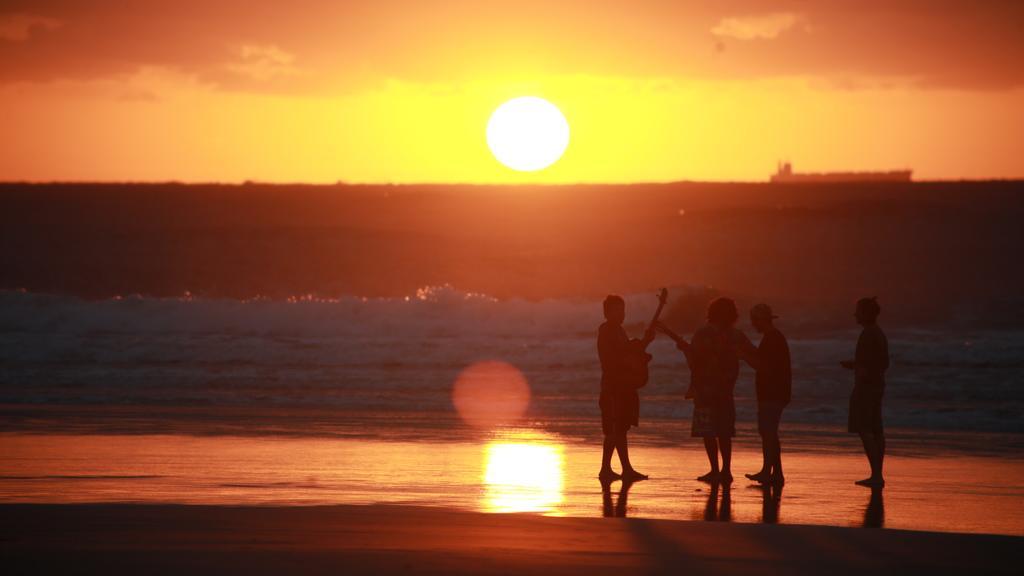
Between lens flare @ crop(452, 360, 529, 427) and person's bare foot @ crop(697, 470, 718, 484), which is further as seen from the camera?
lens flare @ crop(452, 360, 529, 427)

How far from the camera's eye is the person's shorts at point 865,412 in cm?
1070

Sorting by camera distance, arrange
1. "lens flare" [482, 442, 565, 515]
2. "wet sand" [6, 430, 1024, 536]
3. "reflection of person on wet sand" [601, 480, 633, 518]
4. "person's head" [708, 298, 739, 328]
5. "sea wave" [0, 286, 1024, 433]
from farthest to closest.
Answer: "sea wave" [0, 286, 1024, 433], "person's head" [708, 298, 739, 328], "lens flare" [482, 442, 565, 515], "wet sand" [6, 430, 1024, 536], "reflection of person on wet sand" [601, 480, 633, 518]

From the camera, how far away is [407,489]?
1016cm

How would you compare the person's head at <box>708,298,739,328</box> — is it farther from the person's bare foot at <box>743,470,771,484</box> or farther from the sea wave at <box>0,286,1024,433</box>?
the sea wave at <box>0,286,1024,433</box>

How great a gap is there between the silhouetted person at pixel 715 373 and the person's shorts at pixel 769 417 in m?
0.22

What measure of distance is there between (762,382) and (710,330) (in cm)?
59

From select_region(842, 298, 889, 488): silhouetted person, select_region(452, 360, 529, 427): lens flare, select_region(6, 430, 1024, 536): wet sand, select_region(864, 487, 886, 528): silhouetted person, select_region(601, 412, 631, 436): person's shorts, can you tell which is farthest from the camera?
select_region(452, 360, 529, 427): lens flare

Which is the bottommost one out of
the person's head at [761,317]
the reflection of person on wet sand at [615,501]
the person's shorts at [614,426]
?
the reflection of person on wet sand at [615,501]

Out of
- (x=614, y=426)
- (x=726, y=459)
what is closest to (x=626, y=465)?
(x=614, y=426)

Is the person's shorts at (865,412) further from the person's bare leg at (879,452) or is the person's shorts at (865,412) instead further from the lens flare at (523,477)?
the lens flare at (523,477)

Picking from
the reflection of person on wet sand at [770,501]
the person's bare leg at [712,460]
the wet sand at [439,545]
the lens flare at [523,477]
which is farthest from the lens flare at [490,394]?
the wet sand at [439,545]

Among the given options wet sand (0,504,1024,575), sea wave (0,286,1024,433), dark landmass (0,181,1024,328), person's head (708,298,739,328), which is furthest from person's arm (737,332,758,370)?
dark landmass (0,181,1024,328)

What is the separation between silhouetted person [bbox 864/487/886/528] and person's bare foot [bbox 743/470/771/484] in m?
0.79

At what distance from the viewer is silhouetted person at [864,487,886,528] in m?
8.74
